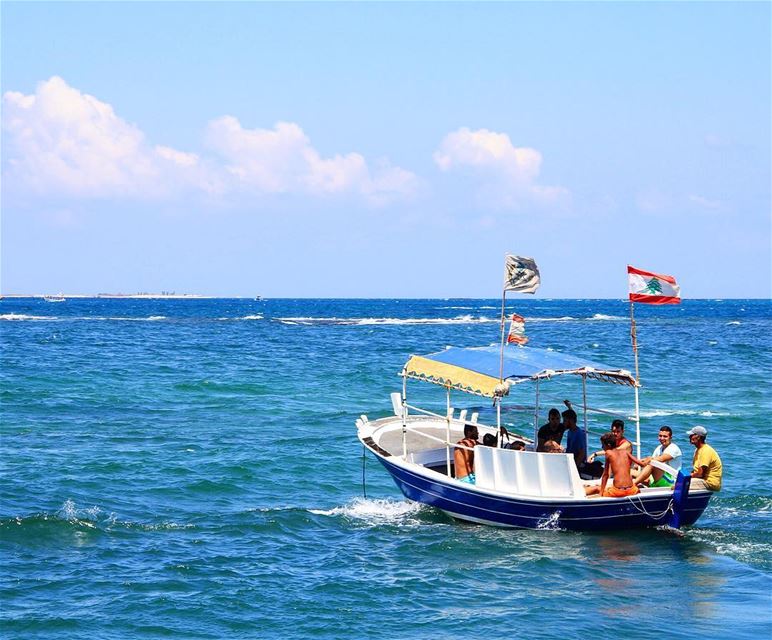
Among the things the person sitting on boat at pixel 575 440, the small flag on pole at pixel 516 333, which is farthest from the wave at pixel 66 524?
the person sitting on boat at pixel 575 440

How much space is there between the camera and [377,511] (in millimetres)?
17562

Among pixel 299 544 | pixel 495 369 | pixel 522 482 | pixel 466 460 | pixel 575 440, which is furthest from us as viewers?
pixel 575 440

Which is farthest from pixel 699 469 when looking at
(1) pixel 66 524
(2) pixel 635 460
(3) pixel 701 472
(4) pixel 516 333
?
(1) pixel 66 524

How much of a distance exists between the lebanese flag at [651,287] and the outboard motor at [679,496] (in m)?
2.91

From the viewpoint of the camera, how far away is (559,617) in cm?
1178

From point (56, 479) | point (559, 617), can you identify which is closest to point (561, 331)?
point (56, 479)

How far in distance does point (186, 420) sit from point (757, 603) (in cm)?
1927

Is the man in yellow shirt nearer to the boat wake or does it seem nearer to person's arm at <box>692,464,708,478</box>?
person's arm at <box>692,464,708,478</box>

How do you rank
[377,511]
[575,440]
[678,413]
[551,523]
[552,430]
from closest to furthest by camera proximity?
[551,523] < [552,430] < [575,440] < [377,511] < [678,413]

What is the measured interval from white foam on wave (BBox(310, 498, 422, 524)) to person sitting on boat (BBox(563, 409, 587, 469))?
2.95m

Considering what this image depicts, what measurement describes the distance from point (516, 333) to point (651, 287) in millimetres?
2763

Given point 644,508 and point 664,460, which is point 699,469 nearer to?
point 664,460

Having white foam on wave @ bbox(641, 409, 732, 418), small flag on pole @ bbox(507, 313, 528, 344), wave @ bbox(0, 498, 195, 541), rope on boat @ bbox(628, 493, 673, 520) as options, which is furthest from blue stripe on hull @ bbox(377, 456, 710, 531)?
white foam on wave @ bbox(641, 409, 732, 418)

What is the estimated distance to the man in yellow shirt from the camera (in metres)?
15.2
